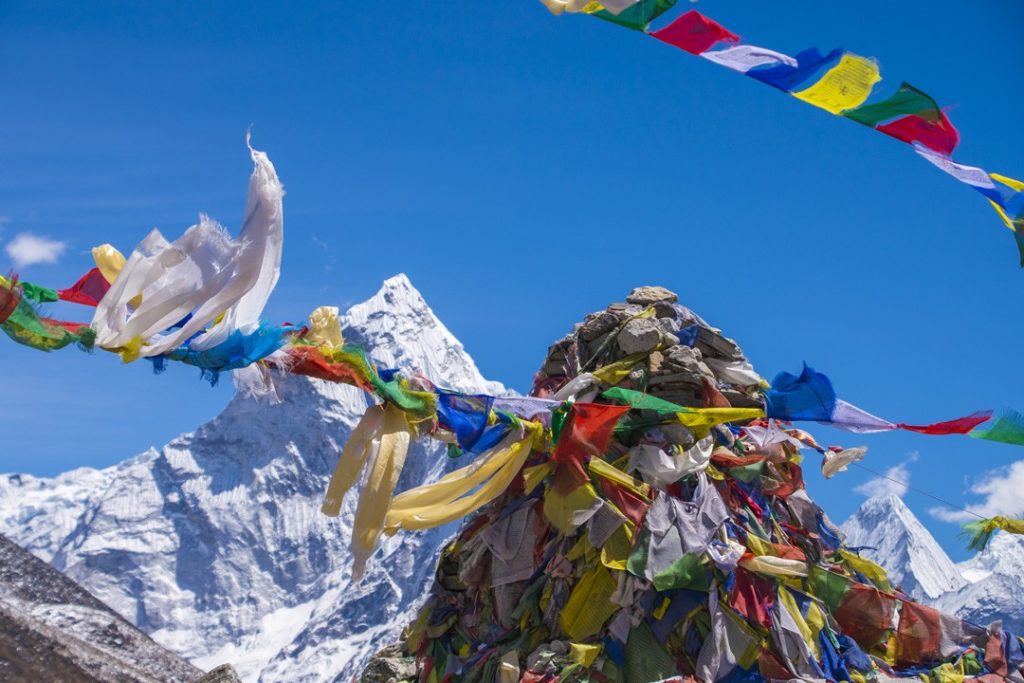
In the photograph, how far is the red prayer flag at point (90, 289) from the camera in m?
8.90

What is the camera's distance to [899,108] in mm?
9086

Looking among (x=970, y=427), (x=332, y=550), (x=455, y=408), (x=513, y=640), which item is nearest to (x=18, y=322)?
(x=455, y=408)

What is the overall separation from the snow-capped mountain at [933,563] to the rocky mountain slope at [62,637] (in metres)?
122

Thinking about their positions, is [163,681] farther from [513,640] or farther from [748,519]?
[748,519]

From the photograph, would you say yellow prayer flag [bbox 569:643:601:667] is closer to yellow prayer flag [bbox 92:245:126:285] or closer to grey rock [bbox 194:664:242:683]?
grey rock [bbox 194:664:242:683]

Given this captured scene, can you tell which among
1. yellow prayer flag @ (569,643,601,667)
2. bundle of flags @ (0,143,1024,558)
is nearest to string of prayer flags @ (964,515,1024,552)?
bundle of flags @ (0,143,1024,558)

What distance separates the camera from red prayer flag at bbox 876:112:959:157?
30.0 ft

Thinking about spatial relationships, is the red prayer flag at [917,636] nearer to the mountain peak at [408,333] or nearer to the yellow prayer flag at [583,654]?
the yellow prayer flag at [583,654]

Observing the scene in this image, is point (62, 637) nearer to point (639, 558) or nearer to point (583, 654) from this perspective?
point (583, 654)

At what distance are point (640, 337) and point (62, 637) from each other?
5.46m

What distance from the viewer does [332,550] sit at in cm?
16988

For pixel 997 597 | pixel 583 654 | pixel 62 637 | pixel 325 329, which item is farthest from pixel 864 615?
pixel 997 597

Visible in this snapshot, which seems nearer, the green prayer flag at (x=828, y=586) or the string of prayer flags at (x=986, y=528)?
the green prayer flag at (x=828, y=586)

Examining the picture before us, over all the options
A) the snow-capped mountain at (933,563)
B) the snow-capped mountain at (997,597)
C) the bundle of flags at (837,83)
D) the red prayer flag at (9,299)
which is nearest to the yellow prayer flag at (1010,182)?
the bundle of flags at (837,83)
